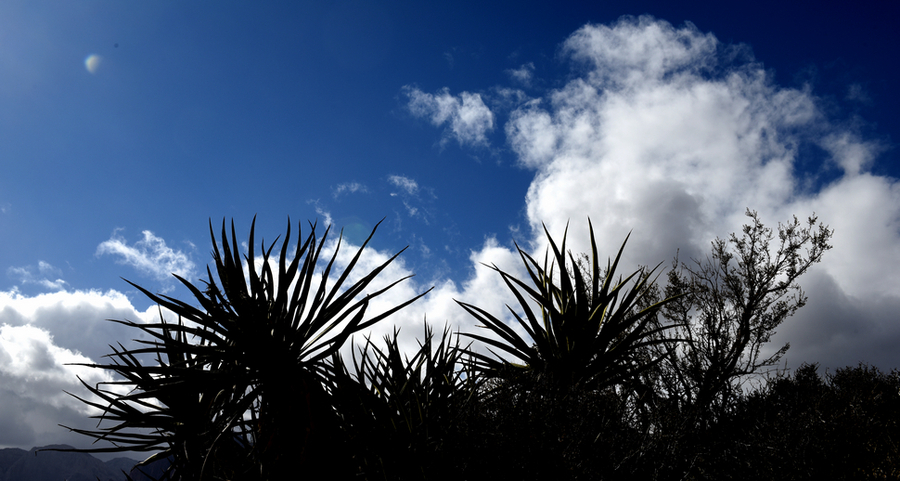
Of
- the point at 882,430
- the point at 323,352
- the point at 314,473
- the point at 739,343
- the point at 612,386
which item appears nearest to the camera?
the point at 314,473

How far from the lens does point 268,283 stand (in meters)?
5.79

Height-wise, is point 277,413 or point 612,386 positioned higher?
point 612,386

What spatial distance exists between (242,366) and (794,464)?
6.23 m

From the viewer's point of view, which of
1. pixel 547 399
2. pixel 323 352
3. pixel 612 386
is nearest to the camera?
pixel 547 399

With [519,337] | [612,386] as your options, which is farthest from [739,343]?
[519,337]

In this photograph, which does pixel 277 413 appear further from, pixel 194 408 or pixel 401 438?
pixel 194 408

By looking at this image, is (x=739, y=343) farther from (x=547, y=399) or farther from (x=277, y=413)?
(x=277, y=413)

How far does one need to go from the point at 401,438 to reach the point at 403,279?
6.00ft

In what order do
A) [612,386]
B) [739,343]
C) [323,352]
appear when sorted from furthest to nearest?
1. [739,343]
2. [612,386]
3. [323,352]

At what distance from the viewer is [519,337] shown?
7.34 metres

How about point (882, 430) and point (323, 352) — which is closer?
point (323, 352)

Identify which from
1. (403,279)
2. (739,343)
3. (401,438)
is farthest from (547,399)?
(739,343)

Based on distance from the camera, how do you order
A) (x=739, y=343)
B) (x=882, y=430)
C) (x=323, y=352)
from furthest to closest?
(x=739, y=343), (x=882, y=430), (x=323, y=352)

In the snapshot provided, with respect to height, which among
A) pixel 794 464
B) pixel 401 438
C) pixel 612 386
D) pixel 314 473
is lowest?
pixel 314 473
